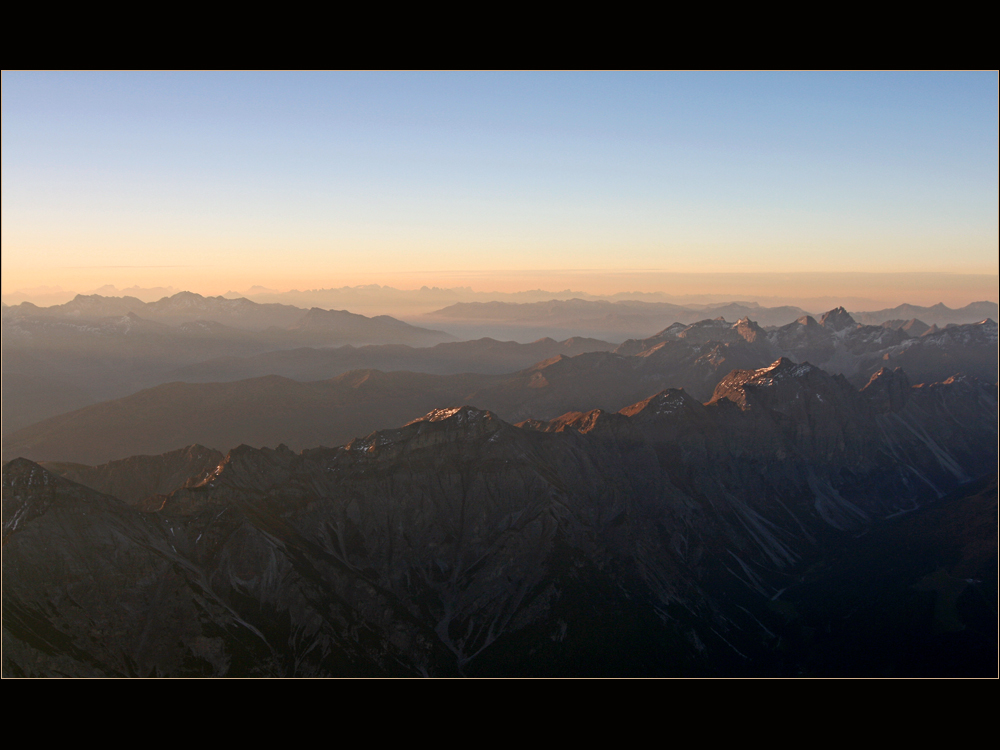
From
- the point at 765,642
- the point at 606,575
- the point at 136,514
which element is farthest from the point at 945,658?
the point at 136,514

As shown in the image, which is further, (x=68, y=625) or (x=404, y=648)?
(x=404, y=648)

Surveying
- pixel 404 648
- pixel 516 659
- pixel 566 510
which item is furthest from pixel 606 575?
pixel 404 648

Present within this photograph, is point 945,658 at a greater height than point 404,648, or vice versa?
point 404,648
